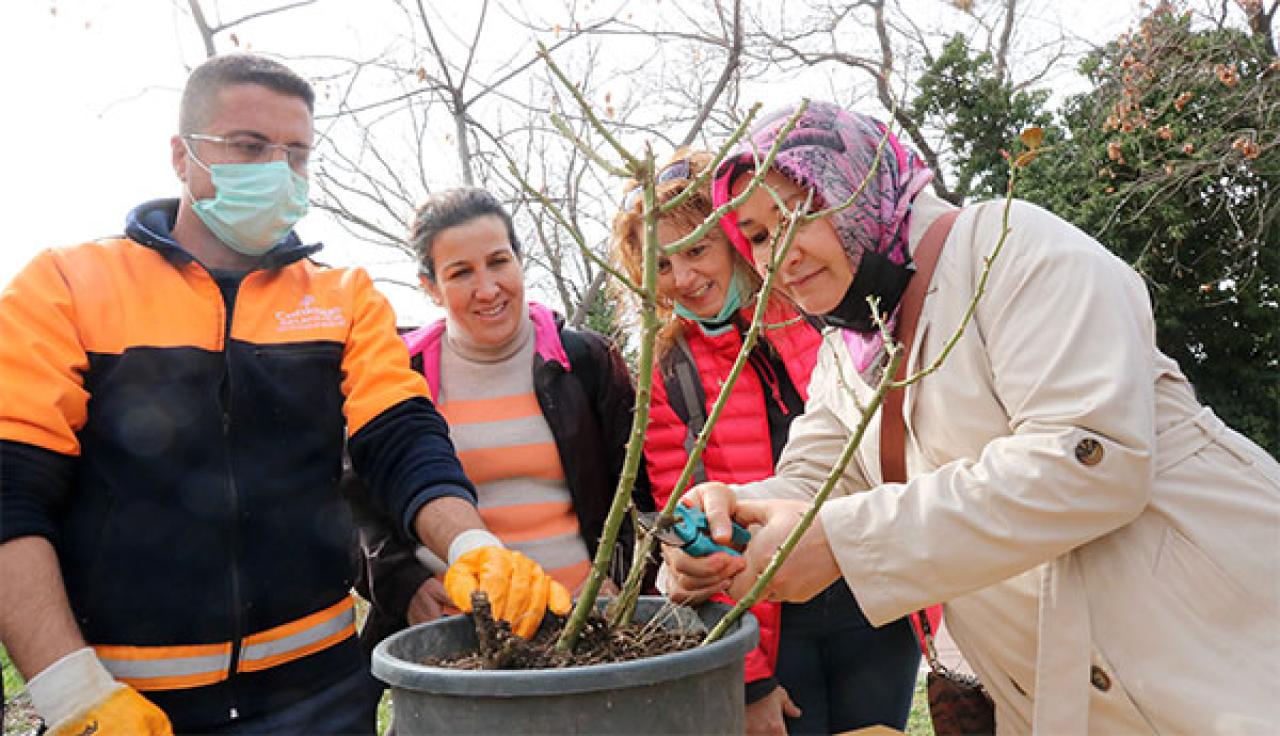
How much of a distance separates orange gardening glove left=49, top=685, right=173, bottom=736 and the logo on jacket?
707 mm

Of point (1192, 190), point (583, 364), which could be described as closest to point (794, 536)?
point (583, 364)

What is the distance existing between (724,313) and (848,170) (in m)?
0.74

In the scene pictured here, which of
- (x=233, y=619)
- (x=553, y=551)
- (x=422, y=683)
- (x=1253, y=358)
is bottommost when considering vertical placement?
(x=1253, y=358)

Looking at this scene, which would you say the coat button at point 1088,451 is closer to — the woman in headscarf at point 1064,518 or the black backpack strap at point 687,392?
the woman in headscarf at point 1064,518

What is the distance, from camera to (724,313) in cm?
232

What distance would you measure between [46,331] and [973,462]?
59.1 inches

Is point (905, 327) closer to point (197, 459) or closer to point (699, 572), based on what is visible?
point (699, 572)

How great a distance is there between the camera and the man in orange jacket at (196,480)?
1.49 meters

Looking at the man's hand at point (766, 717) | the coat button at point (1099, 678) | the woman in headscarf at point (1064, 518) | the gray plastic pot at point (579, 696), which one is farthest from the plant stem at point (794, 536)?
the man's hand at point (766, 717)

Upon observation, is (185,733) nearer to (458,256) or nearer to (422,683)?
(422,683)

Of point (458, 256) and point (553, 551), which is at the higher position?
point (458, 256)

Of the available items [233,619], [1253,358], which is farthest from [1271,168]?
[233,619]

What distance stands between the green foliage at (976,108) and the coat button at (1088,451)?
1006cm

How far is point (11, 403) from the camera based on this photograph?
58.8 inches
